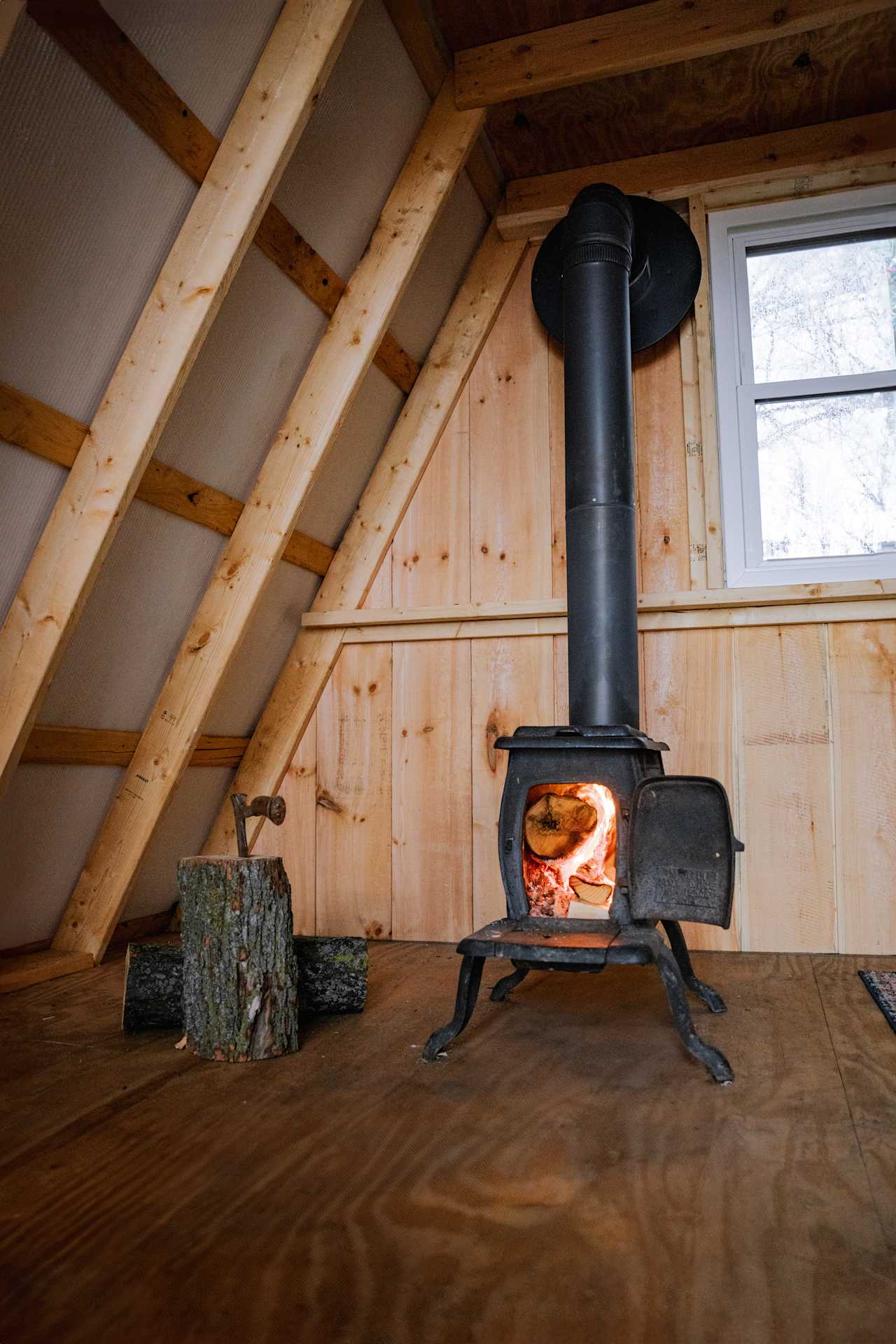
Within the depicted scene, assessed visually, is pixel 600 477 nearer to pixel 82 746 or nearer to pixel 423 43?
pixel 423 43

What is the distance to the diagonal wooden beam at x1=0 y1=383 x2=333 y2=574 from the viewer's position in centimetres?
191

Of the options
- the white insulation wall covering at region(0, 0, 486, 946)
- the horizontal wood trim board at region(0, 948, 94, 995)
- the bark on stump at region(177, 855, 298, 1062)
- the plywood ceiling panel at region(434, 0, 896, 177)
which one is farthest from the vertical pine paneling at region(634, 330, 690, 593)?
the horizontal wood trim board at region(0, 948, 94, 995)

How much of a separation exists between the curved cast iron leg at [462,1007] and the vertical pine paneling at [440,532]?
1560 mm

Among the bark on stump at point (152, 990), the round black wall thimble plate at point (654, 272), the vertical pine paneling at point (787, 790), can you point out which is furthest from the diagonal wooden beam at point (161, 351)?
the vertical pine paneling at point (787, 790)

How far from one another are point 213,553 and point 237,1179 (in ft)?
5.87

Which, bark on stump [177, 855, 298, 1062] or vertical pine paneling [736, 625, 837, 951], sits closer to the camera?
bark on stump [177, 855, 298, 1062]

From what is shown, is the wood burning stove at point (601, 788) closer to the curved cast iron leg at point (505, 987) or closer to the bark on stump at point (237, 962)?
the curved cast iron leg at point (505, 987)

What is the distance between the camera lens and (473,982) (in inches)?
75.6

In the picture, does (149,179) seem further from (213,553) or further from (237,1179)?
(237,1179)

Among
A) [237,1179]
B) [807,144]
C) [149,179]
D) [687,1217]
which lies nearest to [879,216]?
[807,144]

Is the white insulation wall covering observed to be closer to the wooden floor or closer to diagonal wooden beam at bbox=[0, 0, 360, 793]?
diagonal wooden beam at bbox=[0, 0, 360, 793]

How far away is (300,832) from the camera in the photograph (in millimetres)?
3242

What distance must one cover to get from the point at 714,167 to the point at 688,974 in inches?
103

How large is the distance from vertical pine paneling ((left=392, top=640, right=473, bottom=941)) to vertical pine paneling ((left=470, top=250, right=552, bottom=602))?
0.31 meters
